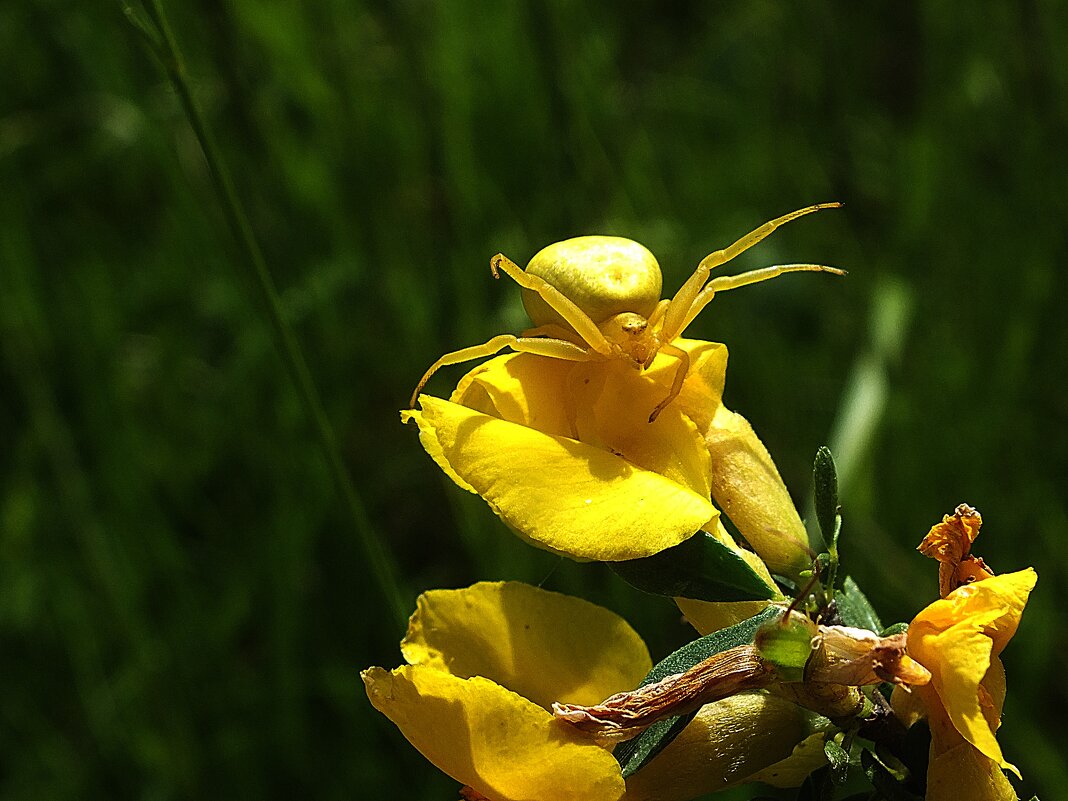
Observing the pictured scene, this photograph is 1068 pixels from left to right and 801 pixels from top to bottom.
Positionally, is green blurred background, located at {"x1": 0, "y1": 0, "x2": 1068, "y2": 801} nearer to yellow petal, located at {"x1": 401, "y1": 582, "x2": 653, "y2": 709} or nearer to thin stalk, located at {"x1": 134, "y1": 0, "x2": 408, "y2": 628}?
thin stalk, located at {"x1": 134, "y1": 0, "x2": 408, "y2": 628}

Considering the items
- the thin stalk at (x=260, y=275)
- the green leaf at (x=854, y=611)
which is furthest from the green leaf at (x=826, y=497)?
the thin stalk at (x=260, y=275)

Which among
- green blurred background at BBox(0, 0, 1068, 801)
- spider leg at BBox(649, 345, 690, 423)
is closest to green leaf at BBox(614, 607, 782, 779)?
spider leg at BBox(649, 345, 690, 423)

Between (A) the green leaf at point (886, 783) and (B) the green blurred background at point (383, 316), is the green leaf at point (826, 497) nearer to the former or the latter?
(A) the green leaf at point (886, 783)

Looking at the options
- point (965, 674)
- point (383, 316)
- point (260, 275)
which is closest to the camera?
point (965, 674)

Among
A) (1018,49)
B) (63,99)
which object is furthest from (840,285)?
Result: (63,99)

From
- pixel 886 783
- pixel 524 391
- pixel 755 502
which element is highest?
pixel 524 391

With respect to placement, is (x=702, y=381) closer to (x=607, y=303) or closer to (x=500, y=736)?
Result: (x=607, y=303)

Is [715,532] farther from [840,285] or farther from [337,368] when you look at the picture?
[840,285]

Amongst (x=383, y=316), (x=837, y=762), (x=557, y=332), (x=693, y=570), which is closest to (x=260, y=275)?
(x=557, y=332)
